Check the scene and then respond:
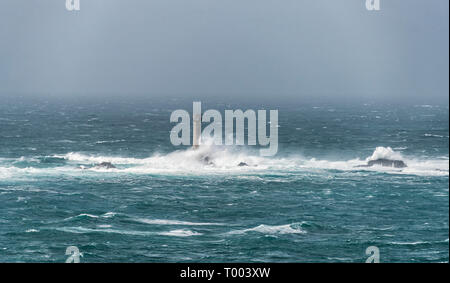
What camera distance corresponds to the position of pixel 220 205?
81.5 metres

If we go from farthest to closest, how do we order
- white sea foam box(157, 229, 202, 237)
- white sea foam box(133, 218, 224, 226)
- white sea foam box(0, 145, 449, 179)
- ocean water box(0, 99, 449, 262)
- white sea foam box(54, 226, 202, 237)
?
white sea foam box(0, 145, 449, 179) < white sea foam box(133, 218, 224, 226) < white sea foam box(54, 226, 202, 237) < white sea foam box(157, 229, 202, 237) < ocean water box(0, 99, 449, 262)

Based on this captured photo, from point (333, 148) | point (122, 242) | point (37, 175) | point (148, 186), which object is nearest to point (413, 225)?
point (122, 242)

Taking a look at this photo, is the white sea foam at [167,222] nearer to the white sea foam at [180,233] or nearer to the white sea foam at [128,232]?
the white sea foam at [128,232]

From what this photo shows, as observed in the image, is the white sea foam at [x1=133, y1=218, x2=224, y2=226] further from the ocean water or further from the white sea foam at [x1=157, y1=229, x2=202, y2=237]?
the white sea foam at [x1=157, y1=229, x2=202, y2=237]

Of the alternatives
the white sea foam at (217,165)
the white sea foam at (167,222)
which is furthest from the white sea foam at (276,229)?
the white sea foam at (217,165)

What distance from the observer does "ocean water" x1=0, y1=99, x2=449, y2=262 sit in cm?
6103

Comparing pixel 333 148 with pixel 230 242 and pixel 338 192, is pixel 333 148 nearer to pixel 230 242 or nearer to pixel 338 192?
pixel 338 192

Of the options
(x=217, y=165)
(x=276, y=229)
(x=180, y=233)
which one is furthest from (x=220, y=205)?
(x=217, y=165)

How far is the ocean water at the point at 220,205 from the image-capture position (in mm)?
61031

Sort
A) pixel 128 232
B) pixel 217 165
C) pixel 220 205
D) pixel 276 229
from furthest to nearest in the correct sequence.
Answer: pixel 217 165 < pixel 220 205 < pixel 276 229 < pixel 128 232

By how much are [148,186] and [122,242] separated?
30.2 metres

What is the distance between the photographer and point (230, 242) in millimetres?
63594

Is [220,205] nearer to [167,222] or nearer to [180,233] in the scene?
[167,222]

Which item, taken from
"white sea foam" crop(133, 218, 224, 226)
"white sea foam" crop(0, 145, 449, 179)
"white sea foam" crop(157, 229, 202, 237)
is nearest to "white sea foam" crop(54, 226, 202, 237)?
"white sea foam" crop(157, 229, 202, 237)
